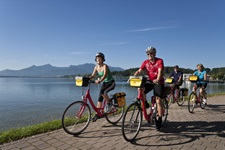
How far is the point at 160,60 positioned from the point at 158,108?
1.36 metres

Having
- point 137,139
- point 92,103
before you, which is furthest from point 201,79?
point 92,103

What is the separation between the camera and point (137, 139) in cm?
503

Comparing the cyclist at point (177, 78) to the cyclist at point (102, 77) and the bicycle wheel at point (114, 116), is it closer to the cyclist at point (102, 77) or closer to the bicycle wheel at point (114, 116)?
the bicycle wheel at point (114, 116)

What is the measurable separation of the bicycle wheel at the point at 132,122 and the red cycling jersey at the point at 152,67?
1.11 m

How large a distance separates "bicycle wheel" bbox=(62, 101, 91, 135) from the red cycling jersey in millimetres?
1980

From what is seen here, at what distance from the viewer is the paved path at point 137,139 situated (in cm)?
448

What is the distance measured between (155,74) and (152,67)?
8.5 inches

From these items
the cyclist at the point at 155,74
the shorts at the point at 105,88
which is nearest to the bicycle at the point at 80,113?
the shorts at the point at 105,88

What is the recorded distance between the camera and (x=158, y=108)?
5.84 meters

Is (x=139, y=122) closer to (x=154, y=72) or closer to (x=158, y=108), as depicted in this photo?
(x=158, y=108)

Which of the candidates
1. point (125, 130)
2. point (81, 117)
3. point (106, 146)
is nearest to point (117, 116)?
point (81, 117)

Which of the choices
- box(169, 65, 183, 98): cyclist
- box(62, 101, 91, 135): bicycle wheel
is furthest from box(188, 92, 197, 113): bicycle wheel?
box(62, 101, 91, 135): bicycle wheel

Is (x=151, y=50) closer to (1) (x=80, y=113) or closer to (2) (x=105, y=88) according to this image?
(2) (x=105, y=88)

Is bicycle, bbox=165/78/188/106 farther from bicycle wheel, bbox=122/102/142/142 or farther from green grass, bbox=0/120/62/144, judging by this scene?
green grass, bbox=0/120/62/144
